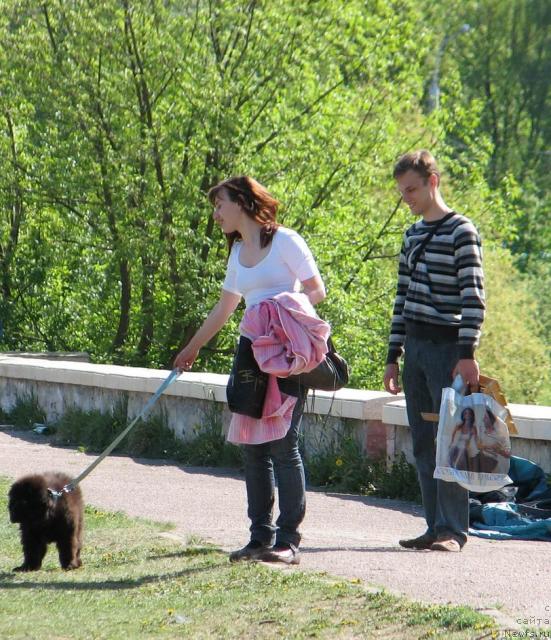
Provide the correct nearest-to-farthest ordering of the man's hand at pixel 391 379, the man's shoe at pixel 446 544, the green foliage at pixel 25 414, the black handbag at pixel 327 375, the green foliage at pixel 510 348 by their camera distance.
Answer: the black handbag at pixel 327 375
the man's shoe at pixel 446 544
the man's hand at pixel 391 379
the green foliage at pixel 25 414
the green foliage at pixel 510 348

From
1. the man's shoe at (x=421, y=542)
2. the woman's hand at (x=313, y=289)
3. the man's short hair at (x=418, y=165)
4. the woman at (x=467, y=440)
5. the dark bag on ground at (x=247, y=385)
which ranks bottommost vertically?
the man's shoe at (x=421, y=542)

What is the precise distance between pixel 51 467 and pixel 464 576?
15.8 ft

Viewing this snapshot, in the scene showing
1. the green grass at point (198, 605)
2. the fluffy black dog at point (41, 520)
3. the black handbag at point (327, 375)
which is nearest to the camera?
the green grass at point (198, 605)

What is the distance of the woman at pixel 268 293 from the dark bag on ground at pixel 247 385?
10cm

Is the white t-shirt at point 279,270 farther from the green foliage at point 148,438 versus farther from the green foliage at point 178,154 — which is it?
the green foliage at point 178,154

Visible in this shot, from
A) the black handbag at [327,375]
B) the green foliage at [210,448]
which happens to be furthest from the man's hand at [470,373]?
the green foliage at [210,448]

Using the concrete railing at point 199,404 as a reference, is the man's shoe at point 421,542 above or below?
below

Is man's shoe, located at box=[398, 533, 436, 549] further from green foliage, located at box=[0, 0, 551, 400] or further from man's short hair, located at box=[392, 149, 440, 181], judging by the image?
green foliage, located at box=[0, 0, 551, 400]

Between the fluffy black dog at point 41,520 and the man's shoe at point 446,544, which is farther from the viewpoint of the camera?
the man's shoe at point 446,544

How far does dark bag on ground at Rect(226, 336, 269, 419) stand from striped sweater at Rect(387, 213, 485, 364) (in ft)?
3.06

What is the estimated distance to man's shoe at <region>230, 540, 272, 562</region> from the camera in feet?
19.1

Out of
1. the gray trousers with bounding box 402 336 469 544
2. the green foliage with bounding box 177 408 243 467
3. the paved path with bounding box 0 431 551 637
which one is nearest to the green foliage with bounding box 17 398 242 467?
the green foliage with bounding box 177 408 243 467

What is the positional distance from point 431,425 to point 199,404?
427 centimetres

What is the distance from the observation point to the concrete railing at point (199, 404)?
7849 mm
